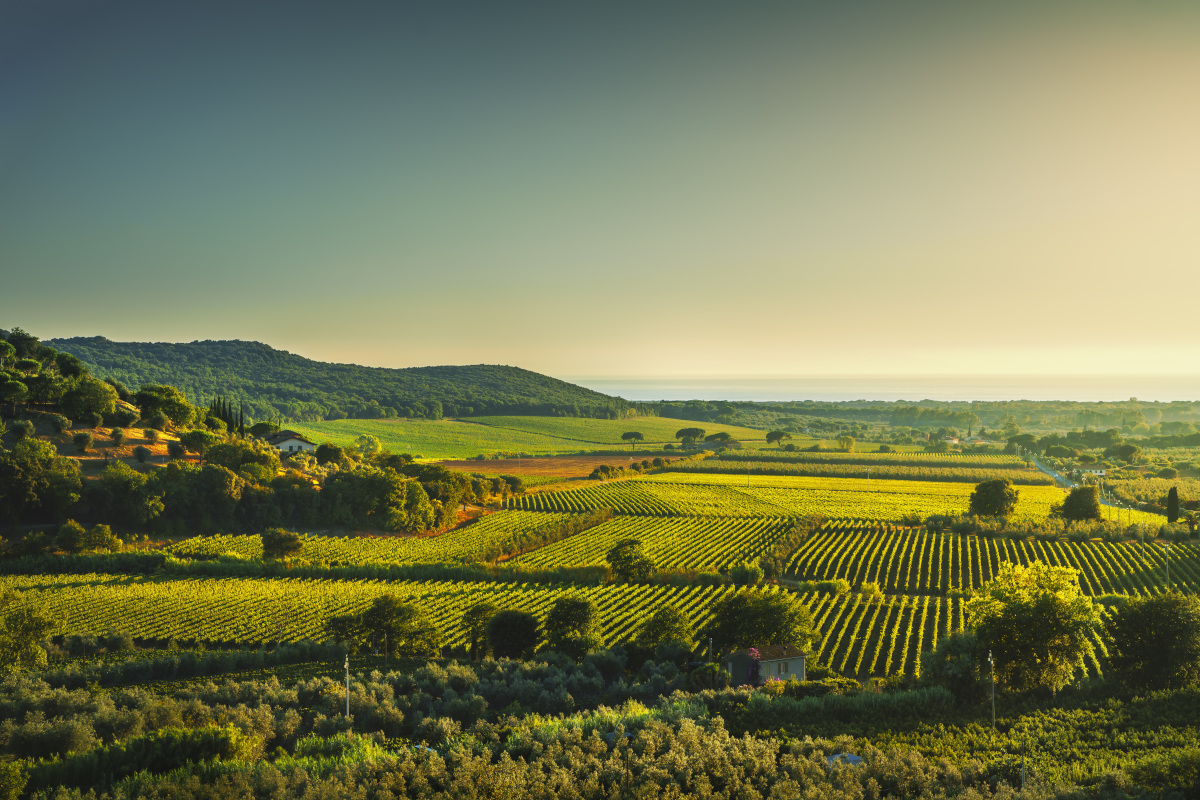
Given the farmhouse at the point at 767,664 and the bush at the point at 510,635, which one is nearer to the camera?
the farmhouse at the point at 767,664

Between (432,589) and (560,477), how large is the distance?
64.3 metres

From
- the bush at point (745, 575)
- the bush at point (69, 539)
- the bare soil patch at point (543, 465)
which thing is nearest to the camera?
the bush at point (745, 575)

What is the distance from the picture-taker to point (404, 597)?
45.8 m

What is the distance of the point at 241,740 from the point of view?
16.3 meters

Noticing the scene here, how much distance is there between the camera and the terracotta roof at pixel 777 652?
29.8m

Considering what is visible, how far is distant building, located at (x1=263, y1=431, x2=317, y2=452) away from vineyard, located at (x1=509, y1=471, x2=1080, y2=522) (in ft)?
110

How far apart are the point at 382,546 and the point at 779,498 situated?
2121 inches

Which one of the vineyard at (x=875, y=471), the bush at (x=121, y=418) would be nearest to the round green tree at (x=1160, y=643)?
the bush at (x=121, y=418)

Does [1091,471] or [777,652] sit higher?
[777,652]

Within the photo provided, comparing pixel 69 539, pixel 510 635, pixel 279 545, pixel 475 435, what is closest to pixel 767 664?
pixel 510 635

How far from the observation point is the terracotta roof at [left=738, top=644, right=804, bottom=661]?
29781mm

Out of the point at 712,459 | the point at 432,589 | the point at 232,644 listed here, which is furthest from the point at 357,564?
the point at 712,459

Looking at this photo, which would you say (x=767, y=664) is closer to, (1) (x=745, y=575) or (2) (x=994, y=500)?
(1) (x=745, y=575)

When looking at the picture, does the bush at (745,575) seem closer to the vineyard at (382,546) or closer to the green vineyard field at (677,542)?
the green vineyard field at (677,542)
